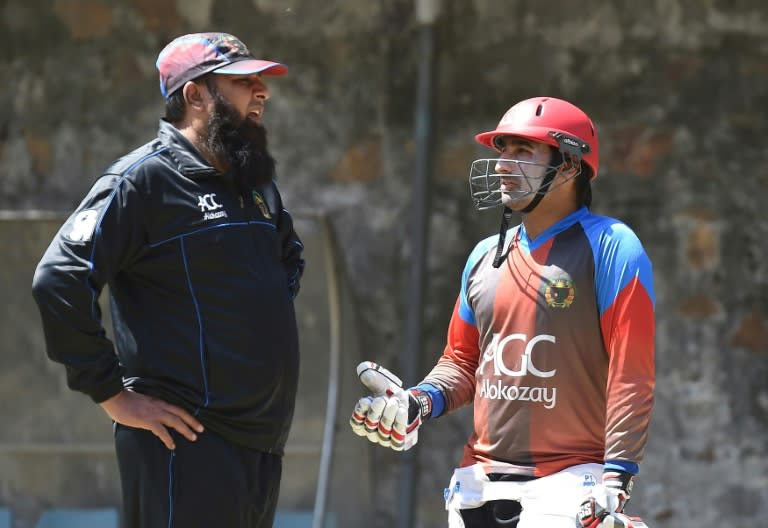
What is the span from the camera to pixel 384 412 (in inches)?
119

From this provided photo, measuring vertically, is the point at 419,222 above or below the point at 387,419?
above

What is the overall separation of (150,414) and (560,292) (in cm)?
100

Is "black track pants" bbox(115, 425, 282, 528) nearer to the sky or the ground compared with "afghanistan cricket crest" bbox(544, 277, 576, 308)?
nearer to the ground

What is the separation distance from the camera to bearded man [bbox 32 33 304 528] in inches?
113

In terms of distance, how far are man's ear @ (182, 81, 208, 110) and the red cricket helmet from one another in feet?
2.40

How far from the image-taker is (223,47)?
10.4ft

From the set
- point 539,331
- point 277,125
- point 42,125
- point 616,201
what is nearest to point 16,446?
point 42,125

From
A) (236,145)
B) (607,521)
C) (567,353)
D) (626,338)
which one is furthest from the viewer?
(236,145)

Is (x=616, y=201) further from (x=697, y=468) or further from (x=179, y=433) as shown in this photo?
(x=179, y=433)

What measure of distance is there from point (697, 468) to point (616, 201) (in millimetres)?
1148

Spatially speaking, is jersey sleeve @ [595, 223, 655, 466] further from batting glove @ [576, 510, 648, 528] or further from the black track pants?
the black track pants

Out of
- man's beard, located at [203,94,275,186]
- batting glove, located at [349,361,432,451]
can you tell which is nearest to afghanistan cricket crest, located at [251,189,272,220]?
man's beard, located at [203,94,275,186]

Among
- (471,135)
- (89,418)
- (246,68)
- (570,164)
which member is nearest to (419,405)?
(570,164)

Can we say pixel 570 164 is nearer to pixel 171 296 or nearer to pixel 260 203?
pixel 260 203
